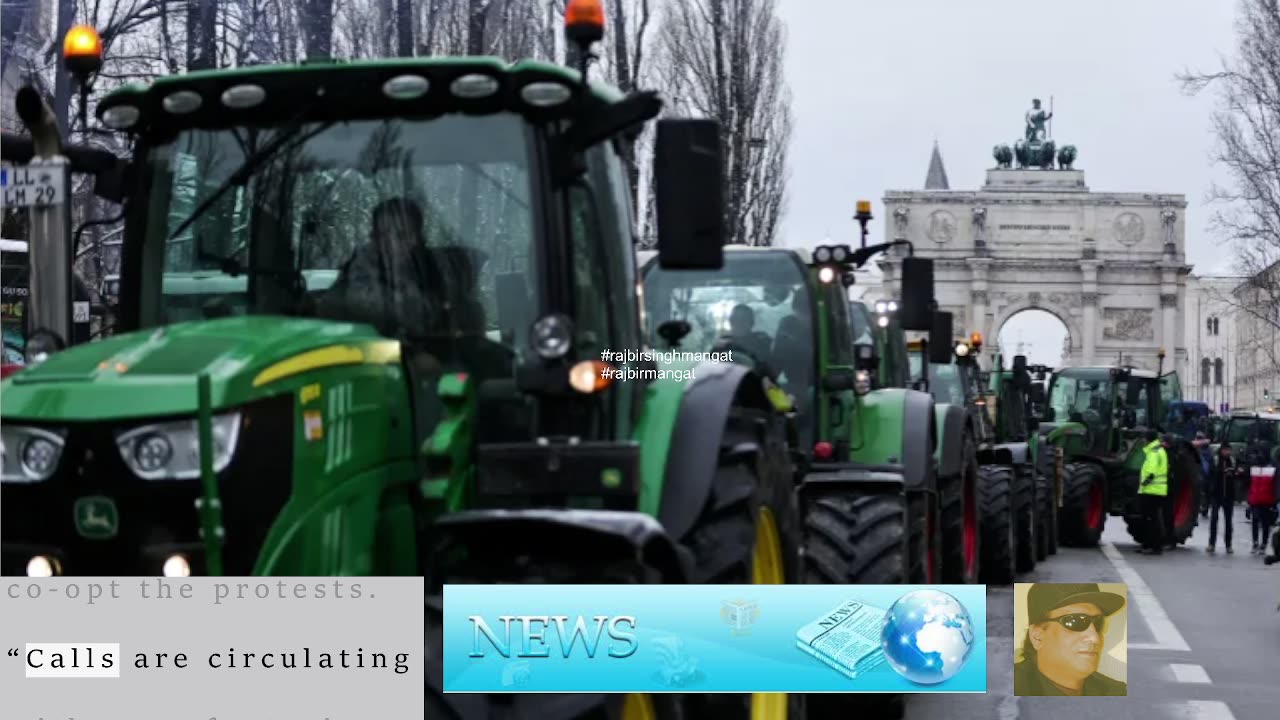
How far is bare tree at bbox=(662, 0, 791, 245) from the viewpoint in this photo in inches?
1323

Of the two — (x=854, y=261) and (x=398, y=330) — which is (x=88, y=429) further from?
(x=854, y=261)

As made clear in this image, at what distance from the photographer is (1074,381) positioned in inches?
1180

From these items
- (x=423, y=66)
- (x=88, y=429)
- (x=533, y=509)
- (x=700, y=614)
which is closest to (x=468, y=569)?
(x=533, y=509)

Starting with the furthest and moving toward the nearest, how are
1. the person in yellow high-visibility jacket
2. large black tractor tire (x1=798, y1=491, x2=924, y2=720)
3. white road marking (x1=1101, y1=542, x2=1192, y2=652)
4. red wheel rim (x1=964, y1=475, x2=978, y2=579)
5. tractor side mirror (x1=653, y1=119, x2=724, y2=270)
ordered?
1. the person in yellow high-visibility jacket
2. red wheel rim (x1=964, y1=475, x2=978, y2=579)
3. white road marking (x1=1101, y1=542, x2=1192, y2=652)
4. large black tractor tire (x1=798, y1=491, x2=924, y2=720)
5. tractor side mirror (x1=653, y1=119, x2=724, y2=270)

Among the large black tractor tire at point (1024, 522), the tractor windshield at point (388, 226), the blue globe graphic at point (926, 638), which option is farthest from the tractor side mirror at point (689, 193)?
the large black tractor tire at point (1024, 522)

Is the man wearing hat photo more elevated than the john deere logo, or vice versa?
the john deere logo

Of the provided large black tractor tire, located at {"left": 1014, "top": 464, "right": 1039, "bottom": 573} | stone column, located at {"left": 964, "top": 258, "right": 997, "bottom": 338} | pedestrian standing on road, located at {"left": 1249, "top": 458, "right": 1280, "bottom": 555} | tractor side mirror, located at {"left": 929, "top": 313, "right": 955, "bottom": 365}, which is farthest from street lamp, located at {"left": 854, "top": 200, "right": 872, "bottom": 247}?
stone column, located at {"left": 964, "top": 258, "right": 997, "bottom": 338}

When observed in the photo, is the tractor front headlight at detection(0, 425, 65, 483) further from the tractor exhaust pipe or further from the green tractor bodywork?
the tractor exhaust pipe

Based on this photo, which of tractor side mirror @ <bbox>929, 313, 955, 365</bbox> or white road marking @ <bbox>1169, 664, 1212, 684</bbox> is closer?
Result: white road marking @ <bbox>1169, 664, 1212, 684</bbox>

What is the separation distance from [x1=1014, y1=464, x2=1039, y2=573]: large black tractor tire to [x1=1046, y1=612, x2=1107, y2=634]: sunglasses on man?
11763 mm

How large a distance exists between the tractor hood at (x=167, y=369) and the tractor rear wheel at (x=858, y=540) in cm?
409

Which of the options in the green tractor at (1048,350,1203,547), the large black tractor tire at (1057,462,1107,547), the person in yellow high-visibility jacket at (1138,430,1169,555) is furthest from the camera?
the green tractor at (1048,350,1203,547)
